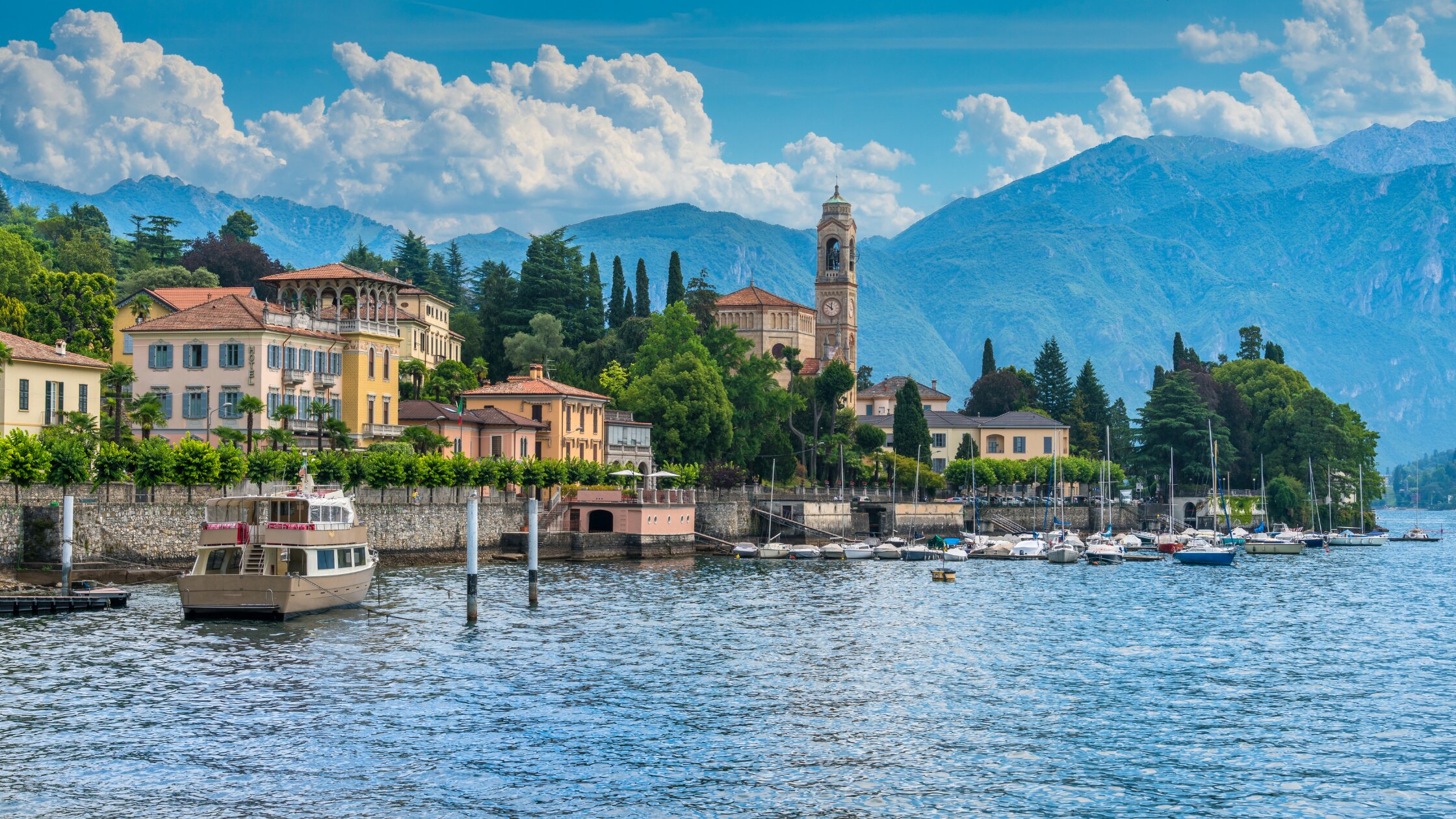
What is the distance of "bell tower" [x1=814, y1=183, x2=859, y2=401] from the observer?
187750 millimetres

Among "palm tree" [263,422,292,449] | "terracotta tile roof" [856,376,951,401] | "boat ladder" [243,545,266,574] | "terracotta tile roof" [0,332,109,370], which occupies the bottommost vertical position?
"boat ladder" [243,545,266,574]

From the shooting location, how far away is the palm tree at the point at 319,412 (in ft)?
282

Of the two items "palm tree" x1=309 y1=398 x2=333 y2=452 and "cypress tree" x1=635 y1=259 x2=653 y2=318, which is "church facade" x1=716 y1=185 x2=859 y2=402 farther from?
"palm tree" x1=309 y1=398 x2=333 y2=452

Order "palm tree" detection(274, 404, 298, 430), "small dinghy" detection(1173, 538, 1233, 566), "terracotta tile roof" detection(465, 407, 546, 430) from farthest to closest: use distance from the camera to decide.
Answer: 1. "small dinghy" detection(1173, 538, 1233, 566)
2. "terracotta tile roof" detection(465, 407, 546, 430)
3. "palm tree" detection(274, 404, 298, 430)

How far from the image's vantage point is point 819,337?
621 feet

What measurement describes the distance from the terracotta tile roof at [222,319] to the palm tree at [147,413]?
162 inches

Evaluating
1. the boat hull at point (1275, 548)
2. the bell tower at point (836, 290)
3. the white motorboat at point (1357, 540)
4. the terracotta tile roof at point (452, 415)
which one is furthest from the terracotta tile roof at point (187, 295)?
the white motorboat at point (1357, 540)

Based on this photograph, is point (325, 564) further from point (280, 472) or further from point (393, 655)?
point (280, 472)

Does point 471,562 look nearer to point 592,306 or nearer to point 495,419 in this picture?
point 495,419

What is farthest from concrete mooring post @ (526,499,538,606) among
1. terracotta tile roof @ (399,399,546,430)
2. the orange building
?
the orange building

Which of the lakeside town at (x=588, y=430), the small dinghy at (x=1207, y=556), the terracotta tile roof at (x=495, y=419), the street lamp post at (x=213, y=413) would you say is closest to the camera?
the lakeside town at (x=588, y=430)

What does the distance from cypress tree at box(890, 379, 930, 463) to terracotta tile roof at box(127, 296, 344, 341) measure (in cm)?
6999

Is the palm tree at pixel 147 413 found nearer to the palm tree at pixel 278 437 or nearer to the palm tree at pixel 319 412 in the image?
the palm tree at pixel 278 437

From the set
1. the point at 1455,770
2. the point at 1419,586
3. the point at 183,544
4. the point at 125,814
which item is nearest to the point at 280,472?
the point at 183,544
